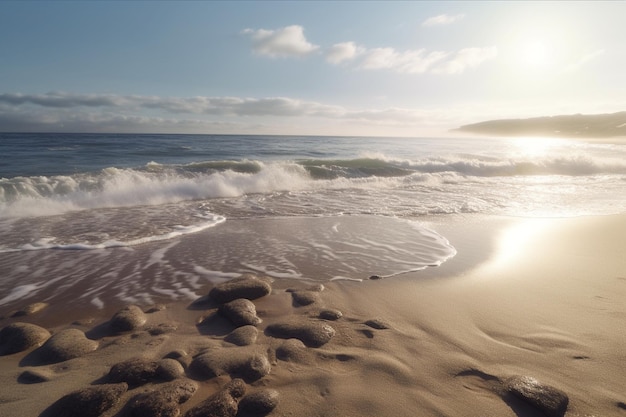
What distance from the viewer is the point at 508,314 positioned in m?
3.35

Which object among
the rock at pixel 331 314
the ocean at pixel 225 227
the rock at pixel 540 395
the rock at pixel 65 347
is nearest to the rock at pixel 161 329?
the rock at pixel 65 347

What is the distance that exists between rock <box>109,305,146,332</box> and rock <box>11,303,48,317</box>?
1018 mm

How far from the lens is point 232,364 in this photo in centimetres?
246

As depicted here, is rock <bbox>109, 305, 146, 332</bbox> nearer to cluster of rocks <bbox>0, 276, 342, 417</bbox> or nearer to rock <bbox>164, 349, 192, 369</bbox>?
cluster of rocks <bbox>0, 276, 342, 417</bbox>

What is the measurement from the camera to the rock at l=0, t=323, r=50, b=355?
275cm

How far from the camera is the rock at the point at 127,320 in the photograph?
3062 mm

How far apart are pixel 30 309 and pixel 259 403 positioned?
9.85 feet

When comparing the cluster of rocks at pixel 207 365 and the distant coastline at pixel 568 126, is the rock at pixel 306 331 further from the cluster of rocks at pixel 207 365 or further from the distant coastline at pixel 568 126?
the distant coastline at pixel 568 126

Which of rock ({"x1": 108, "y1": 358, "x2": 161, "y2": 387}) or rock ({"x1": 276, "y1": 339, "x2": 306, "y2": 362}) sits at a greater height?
rock ({"x1": 108, "y1": 358, "x2": 161, "y2": 387})

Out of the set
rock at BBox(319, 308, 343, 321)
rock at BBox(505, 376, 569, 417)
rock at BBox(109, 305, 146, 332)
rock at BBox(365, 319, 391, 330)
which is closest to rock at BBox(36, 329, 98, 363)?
rock at BBox(109, 305, 146, 332)

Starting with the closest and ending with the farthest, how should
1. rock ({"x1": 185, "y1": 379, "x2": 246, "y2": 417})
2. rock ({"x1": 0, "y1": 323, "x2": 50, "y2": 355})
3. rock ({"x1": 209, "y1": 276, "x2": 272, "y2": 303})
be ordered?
rock ({"x1": 185, "y1": 379, "x2": 246, "y2": 417})
rock ({"x1": 0, "y1": 323, "x2": 50, "y2": 355})
rock ({"x1": 209, "y1": 276, "x2": 272, "y2": 303})

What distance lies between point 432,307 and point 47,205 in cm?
952

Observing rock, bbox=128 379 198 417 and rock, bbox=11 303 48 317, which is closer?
rock, bbox=128 379 198 417

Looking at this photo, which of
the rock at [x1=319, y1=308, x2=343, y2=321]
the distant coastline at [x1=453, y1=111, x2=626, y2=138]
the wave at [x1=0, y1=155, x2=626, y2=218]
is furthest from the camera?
the distant coastline at [x1=453, y1=111, x2=626, y2=138]
